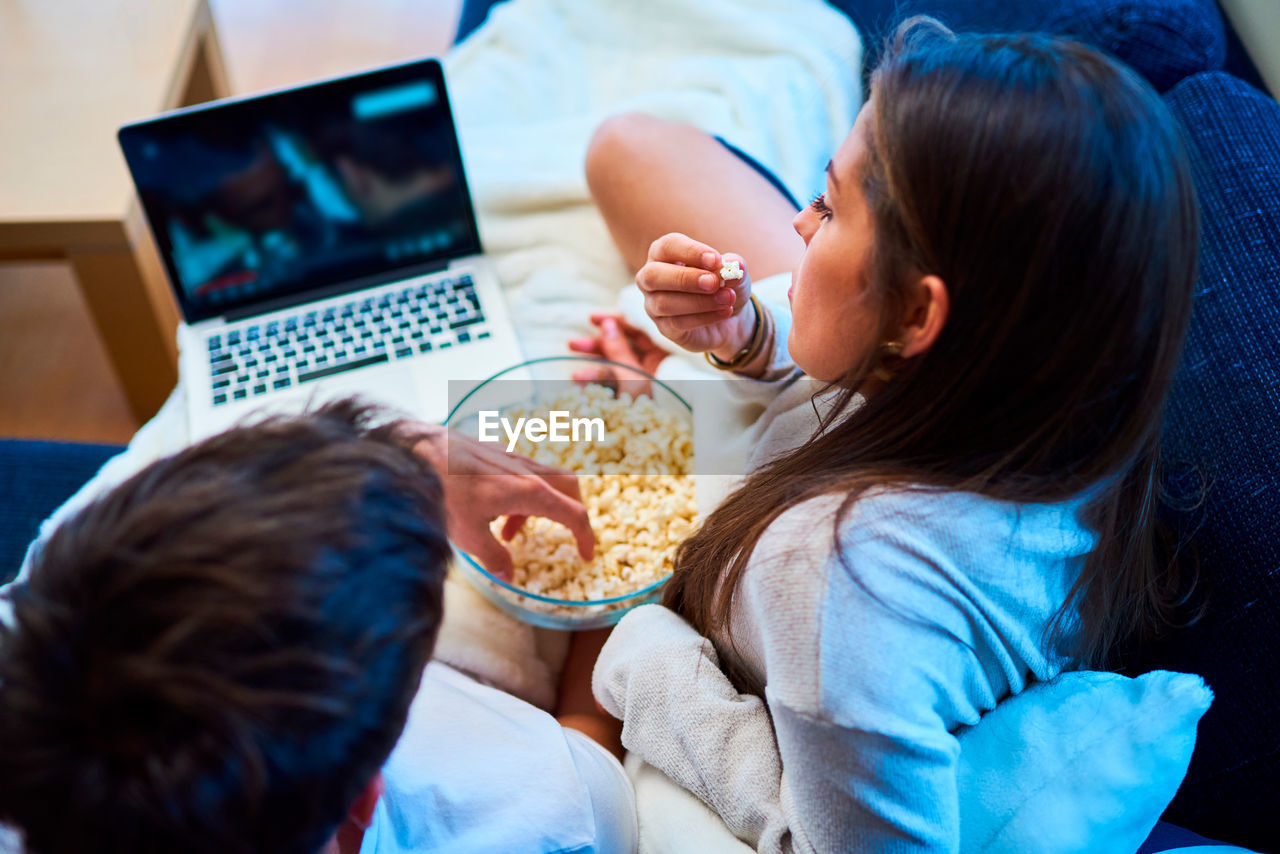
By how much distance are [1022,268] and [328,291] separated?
0.93 meters

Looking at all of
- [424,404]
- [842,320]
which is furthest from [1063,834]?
[424,404]

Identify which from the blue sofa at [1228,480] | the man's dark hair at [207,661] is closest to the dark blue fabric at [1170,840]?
the blue sofa at [1228,480]

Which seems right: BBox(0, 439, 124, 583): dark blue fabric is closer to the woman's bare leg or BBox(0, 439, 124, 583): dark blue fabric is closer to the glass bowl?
the glass bowl

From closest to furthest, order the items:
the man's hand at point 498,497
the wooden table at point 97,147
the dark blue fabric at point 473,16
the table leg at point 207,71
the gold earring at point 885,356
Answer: the gold earring at point 885,356
the man's hand at point 498,497
the wooden table at point 97,147
the dark blue fabric at point 473,16
the table leg at point 207,71

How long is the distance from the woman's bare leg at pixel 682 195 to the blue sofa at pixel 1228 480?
46 centimetres

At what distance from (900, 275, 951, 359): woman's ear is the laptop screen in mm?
706

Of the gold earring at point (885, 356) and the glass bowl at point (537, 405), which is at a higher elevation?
the gold earring at point (885, 356)

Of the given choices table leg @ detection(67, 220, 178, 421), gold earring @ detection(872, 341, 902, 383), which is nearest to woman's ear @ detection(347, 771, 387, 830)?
gold earring @ detection(872, 341, 902, 383)

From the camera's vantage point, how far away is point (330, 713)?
460 millimetres

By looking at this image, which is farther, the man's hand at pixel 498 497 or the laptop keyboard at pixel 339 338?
the laptop keyboard at pixel 339 338

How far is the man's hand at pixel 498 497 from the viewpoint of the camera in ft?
2.97

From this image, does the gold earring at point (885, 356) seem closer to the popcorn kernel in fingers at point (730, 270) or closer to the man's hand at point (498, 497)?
the popcorn kernel in fingers at point (730, 270)

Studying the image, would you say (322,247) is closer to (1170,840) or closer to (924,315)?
(924,315)

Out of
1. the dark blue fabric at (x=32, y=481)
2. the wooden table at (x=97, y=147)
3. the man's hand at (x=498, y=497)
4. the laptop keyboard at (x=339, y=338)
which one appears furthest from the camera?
the wooden table at (x=97, y=147)
